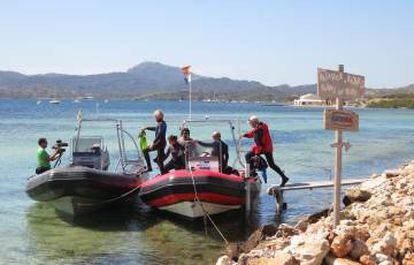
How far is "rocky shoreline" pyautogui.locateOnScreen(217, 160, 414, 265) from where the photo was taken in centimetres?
772

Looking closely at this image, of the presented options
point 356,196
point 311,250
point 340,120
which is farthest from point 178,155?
point 311,250

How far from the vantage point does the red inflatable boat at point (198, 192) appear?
12.8 m

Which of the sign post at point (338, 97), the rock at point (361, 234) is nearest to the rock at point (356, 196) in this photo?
the sign post at point (338, 97)

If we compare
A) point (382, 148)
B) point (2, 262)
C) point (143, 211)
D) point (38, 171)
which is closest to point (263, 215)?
point (143, 211)

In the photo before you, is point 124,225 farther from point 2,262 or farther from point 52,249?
point 2,262

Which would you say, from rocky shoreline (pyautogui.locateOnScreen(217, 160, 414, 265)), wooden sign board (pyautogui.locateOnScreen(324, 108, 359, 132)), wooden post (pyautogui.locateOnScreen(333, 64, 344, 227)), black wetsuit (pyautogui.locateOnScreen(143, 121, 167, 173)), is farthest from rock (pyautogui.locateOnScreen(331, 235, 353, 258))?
black wetsuit (pyautogui.locateOnScreen(143, 121, 167, 173))

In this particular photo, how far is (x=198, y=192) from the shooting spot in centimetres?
1281

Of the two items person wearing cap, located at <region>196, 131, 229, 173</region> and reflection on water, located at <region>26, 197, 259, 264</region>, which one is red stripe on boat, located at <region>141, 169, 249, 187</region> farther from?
reflection on water, located at <region>26, 197, 259, 264</region>

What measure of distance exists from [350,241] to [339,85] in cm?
251

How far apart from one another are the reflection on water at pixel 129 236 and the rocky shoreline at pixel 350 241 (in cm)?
152

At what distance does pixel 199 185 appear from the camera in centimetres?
1277

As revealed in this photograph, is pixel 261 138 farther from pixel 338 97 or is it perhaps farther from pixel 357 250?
pixel 357 250

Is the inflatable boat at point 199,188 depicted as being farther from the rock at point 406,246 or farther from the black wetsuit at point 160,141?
the rock at point 406,246

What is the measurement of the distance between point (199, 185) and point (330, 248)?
523cm
